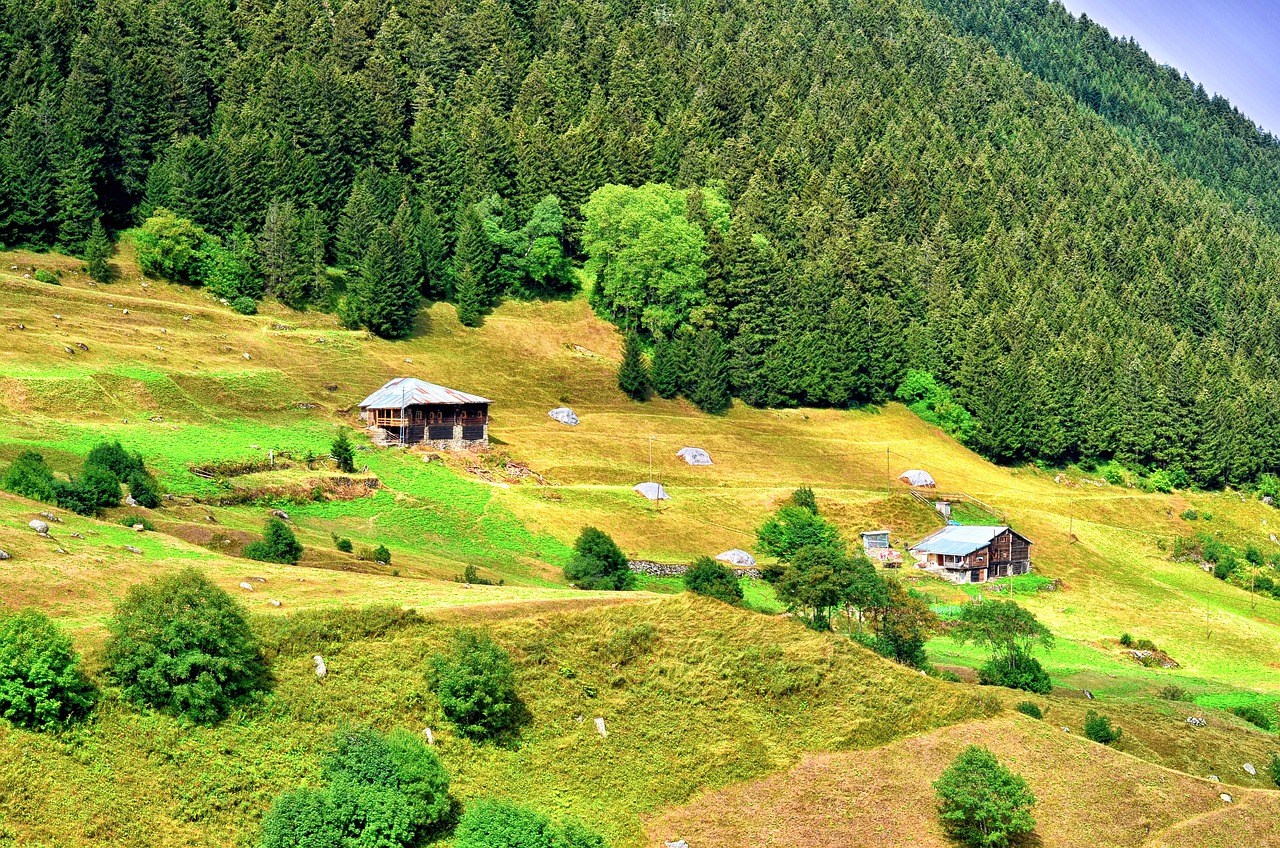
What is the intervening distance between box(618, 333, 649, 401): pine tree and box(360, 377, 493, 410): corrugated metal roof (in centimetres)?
2404

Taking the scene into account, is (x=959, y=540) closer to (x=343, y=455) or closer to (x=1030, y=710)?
(x=1030, y=710)

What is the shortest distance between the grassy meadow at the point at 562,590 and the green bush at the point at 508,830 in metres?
2.95

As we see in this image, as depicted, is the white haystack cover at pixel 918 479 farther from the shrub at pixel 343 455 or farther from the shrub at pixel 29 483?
the shrub at pixel 29 483

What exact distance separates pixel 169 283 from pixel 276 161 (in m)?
16.7

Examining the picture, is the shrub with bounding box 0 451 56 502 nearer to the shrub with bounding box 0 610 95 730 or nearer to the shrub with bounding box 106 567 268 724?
the shrub with bounding box 106 567 268 724

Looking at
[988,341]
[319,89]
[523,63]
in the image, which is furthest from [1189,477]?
[319,89]

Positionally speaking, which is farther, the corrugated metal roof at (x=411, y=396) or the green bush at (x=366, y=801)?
the corrugated metal roof at (x=411, y=396)

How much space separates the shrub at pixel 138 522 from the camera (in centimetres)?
6488

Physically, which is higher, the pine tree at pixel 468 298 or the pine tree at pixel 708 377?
the pine tree at pixel 468 298

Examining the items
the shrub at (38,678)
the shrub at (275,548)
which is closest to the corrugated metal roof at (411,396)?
the shrub at (275,548)

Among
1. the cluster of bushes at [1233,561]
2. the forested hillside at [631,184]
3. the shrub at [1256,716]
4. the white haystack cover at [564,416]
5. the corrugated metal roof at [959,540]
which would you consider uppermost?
the forested hillside at [631,184]

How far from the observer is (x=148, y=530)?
212 feet

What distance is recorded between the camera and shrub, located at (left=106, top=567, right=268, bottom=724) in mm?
47281

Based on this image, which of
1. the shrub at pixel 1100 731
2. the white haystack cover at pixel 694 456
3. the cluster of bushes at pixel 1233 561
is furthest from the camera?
the cluster of bushes at pixel 1233 561
